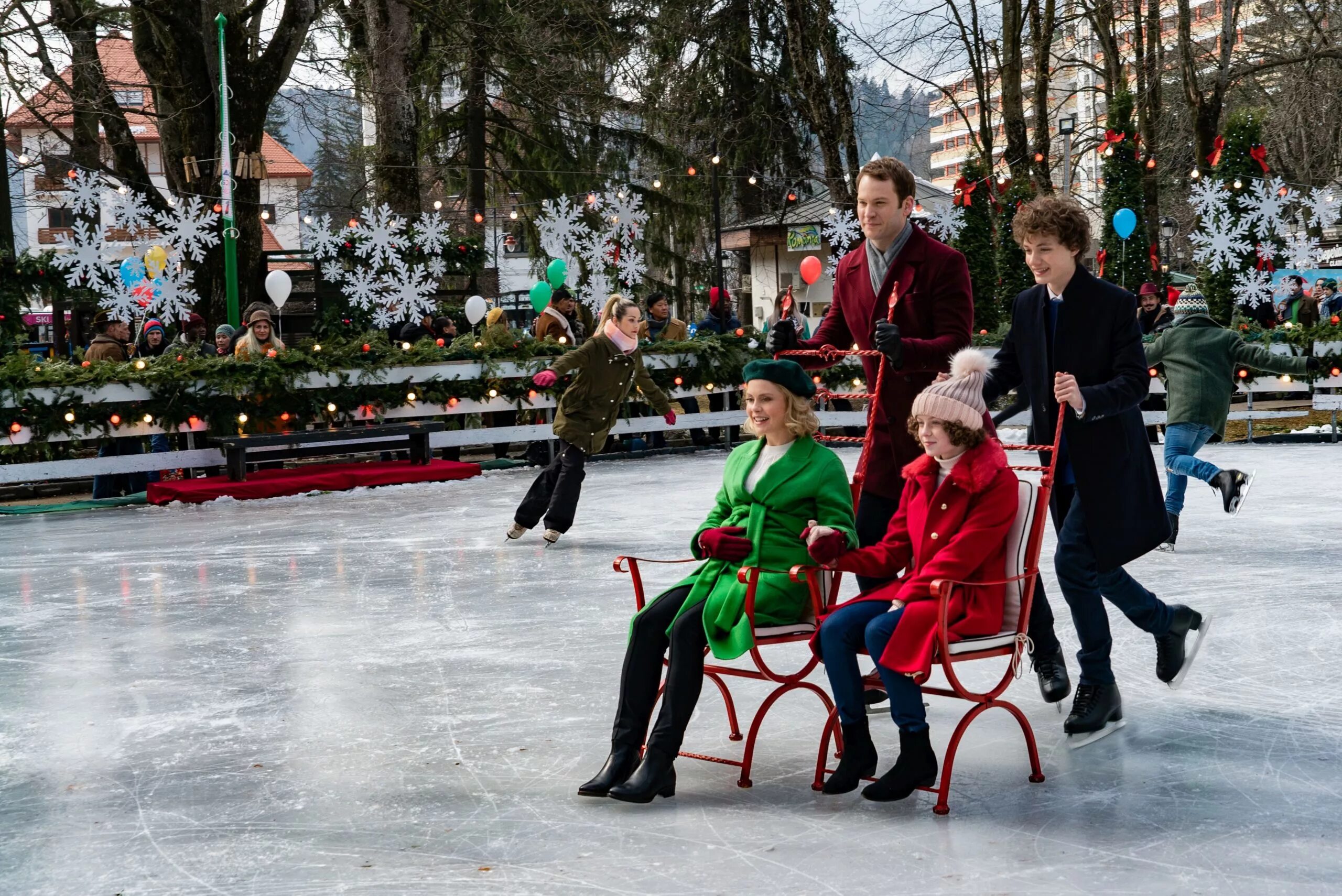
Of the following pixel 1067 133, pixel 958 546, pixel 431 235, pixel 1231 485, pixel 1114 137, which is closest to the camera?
pixel 958 546

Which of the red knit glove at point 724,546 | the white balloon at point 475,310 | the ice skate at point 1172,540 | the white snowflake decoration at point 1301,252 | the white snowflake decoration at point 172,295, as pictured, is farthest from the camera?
the white snowflake decoration at point 1301,252

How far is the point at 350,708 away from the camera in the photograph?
5.30 metres

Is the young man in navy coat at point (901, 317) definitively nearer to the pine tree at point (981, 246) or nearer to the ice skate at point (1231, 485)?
the ice skate at point (1231, 485)

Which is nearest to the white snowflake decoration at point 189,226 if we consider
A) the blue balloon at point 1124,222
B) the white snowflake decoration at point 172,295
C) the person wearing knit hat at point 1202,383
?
Answer: the white snowflake decoration at point 172,295

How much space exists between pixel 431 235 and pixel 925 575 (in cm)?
1364

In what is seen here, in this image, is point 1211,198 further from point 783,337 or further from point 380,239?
point 783,337

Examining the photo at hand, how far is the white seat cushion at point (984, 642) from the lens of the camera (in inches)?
160

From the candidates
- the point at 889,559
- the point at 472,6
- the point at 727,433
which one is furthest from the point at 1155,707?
the point at 472,6

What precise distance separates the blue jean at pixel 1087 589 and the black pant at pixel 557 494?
4773mm

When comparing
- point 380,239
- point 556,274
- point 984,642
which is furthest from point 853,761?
point 380,239

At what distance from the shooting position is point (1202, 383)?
8.68m

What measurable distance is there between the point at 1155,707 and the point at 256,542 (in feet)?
A: 20.9

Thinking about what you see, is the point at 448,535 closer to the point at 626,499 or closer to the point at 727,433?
the point at 626,499

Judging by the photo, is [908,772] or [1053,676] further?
[1053,676]
